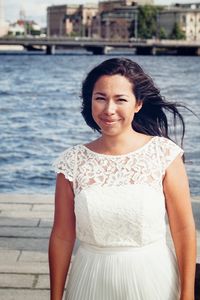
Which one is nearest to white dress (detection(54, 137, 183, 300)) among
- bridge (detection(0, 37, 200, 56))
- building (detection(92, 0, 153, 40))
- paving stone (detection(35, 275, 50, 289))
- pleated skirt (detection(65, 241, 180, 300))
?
pleated skirt (detection(65, 241, 180, 300))

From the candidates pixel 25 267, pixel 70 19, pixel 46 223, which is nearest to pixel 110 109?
pixel 25 267

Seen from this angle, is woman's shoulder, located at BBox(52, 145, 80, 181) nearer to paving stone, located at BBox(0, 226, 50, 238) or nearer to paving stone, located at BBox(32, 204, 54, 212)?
paving stone, located at BBox(0, 226, 50, 238)

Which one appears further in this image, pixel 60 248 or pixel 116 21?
pixel 116 21

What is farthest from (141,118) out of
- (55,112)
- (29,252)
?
(55,112)

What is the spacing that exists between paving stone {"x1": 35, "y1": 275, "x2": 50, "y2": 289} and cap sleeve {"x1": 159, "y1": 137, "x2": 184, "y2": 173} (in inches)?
69.0

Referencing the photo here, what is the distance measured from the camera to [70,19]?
4665 inches

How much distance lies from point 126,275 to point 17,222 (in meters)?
3.25

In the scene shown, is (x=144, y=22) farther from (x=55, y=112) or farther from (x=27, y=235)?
(x=27, y=235)

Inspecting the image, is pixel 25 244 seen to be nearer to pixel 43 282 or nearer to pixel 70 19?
pixel 43 282

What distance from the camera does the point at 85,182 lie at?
1969mm

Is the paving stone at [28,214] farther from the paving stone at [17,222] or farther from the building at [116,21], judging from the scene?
the building at [116,21]

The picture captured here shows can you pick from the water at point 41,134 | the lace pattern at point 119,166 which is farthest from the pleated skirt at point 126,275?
the water at point 41,134

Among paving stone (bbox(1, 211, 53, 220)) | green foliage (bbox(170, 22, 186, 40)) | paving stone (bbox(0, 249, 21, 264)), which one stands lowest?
green foliage (bbox(170, 22, 186, 40))

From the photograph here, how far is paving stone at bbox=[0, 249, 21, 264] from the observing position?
13.5ft
